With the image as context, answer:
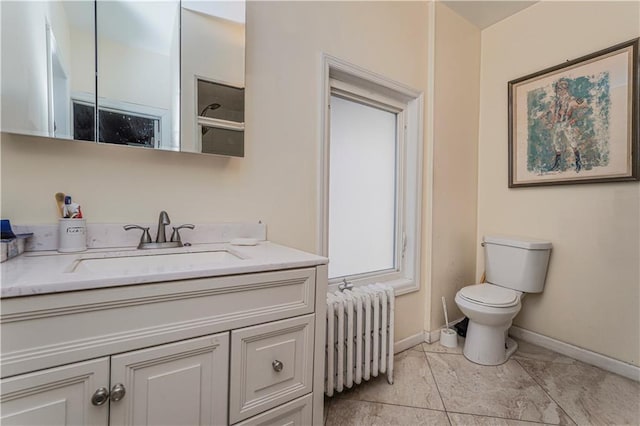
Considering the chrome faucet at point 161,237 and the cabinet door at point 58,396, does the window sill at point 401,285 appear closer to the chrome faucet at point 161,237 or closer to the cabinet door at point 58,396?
the chrome faucet at point 161,237

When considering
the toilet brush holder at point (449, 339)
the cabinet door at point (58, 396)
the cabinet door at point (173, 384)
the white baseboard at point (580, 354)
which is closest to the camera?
the cabinet door at point (58, 396)

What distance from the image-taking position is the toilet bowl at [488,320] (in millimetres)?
1737

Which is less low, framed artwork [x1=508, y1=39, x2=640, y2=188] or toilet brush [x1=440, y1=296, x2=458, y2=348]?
framed artwork [x1=508, y1=39, x2=640, y2=188]

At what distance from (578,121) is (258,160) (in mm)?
2120

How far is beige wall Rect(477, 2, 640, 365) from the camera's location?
1753 millimetres

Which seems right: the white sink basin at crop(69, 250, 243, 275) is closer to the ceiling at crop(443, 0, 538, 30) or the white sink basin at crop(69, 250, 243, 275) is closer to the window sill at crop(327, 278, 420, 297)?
the window sill at crop(327, 278, 420, 297)

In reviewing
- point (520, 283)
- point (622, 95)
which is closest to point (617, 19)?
point (622, 95)

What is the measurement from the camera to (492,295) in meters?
1.84

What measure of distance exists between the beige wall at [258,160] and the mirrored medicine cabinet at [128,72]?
2.9 inches

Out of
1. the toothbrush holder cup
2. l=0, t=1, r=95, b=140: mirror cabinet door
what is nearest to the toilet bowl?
the toothbrush holder cup

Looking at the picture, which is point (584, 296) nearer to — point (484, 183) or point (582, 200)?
point (582, 200)

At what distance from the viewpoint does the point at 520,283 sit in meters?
1.97

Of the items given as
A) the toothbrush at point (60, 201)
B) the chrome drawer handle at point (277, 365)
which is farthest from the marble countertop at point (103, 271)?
the chrome drawer handle at point (277, 365)

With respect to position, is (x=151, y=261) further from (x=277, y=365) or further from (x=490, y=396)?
(x=490, y=396)
